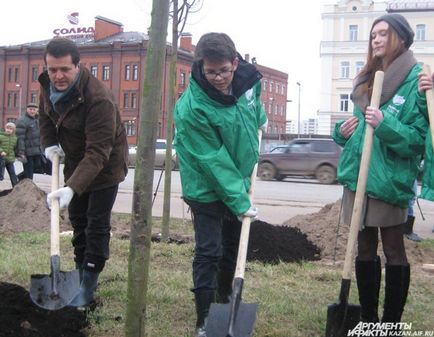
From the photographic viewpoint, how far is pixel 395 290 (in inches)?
120

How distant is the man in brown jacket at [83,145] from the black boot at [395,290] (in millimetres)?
1721

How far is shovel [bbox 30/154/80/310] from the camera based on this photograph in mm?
3215

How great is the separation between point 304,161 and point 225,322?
17.6 meters

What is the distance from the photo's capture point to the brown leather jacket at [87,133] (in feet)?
10.9

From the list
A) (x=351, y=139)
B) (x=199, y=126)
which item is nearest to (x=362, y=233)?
(x=351, y=139)

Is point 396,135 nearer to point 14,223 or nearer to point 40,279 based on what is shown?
point 40,279

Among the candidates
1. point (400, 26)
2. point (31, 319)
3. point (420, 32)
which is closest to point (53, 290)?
point (31, 319)

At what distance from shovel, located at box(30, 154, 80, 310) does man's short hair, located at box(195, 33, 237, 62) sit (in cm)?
119

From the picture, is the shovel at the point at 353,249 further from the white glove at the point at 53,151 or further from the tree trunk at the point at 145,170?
the white glove at the point at 53,151

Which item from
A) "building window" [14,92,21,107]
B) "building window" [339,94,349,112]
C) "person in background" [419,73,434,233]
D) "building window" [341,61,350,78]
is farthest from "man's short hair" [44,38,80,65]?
"building window" [14,92,21,107]

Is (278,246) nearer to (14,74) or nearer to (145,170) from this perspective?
(145,170)

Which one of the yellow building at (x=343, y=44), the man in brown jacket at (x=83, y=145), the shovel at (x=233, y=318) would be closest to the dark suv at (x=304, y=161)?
the man in brown jacket at (x=83, y=145)

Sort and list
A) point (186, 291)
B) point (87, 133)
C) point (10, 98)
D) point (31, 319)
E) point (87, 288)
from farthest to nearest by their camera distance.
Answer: point (10, 98) → point (186, 291) → point (87, 288) → point (87, 133) → point (31, 319)

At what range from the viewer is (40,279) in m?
3.30
